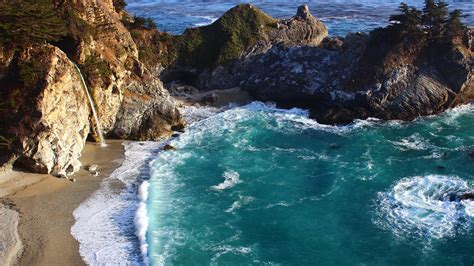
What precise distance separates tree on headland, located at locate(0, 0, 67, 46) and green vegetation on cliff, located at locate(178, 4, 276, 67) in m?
19.9

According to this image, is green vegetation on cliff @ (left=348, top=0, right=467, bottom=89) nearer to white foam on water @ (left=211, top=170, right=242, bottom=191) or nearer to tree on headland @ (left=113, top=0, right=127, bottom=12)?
white foam on water @ (left=211, top=170, right=242, bottom=191)

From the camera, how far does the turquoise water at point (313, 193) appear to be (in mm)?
25812

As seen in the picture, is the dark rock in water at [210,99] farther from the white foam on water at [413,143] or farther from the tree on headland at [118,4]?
the white foam on water at [413,143]

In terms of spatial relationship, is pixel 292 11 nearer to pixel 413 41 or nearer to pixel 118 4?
pixel 118 4

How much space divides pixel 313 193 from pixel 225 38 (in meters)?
25.5

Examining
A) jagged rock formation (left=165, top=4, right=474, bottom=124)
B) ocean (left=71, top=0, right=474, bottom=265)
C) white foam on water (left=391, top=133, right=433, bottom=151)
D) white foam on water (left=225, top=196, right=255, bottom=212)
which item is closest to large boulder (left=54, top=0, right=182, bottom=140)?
ocean (left=71, top=0, right=474, bottom=265)

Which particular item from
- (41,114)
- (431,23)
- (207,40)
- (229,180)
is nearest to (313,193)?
(229,180)

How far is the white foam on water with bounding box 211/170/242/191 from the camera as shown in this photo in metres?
32.2

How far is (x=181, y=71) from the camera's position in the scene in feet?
173

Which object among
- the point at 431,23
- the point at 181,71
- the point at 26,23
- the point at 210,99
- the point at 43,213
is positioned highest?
the point at 26,23

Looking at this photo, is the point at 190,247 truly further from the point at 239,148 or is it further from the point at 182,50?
the point at 182,50

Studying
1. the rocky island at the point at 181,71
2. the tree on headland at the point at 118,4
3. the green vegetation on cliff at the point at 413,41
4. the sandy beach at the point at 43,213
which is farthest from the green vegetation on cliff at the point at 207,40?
the sandy beach at the point at 43,213

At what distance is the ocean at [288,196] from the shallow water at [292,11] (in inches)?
1107

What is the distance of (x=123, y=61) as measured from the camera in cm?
4231
